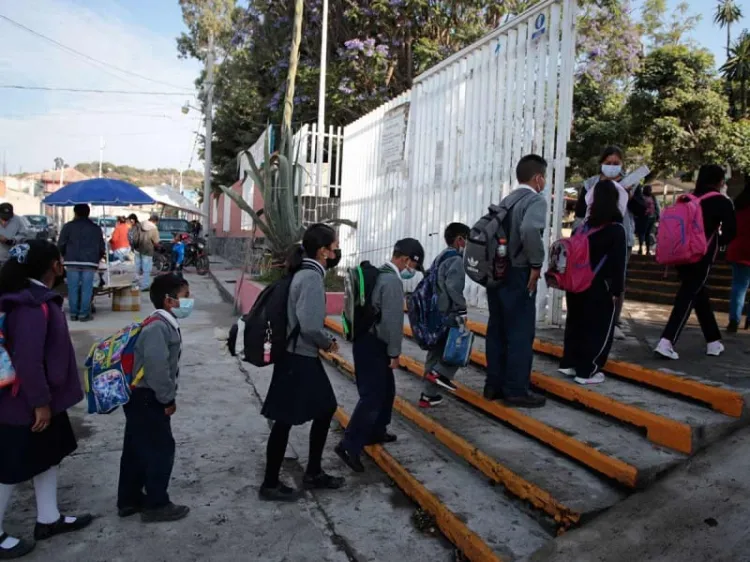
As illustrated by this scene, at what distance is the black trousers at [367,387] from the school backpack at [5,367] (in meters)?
1.87

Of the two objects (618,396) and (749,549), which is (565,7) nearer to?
(618,396)

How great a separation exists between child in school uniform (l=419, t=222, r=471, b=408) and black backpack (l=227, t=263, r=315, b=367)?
133cm

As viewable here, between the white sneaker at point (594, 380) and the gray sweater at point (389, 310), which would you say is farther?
the white sneaker at point (594, 380)

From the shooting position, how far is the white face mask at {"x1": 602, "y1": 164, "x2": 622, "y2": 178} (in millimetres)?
4383

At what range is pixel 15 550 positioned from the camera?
9.32 feet

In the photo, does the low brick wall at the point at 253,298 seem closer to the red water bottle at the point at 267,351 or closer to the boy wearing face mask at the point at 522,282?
the boy wearing face mask at the point at 522,282

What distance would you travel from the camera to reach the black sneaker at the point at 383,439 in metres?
4.05

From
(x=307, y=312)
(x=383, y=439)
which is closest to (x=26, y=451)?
(x=307, y=312)

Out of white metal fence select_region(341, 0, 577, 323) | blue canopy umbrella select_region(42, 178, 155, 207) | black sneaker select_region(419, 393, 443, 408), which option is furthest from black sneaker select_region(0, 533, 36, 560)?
blue canopy umbrella select_region(42, 178, 155, 207)

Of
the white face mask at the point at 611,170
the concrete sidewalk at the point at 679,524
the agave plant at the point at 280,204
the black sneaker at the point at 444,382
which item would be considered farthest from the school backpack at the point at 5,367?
the agave plant at the point at 280,204

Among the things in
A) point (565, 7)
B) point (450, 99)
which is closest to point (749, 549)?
point (565, 7)

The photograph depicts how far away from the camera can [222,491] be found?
3.60m

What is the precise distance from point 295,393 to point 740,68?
18614mm

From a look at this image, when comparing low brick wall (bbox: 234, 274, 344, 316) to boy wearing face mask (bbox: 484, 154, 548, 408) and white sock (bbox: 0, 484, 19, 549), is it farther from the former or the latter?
white sock (bbox: 0, 484, 19, 549)
